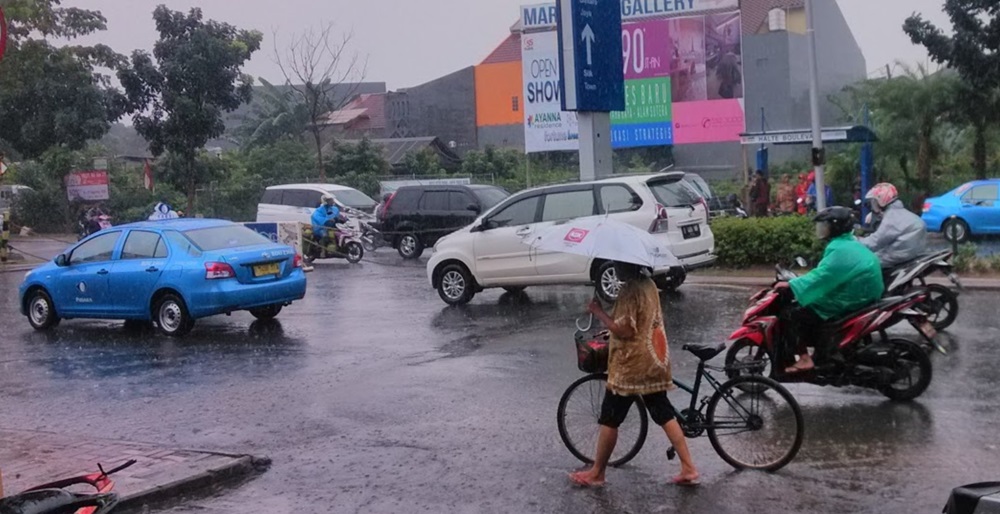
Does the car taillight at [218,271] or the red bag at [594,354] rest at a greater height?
the car taillight at [218,271]

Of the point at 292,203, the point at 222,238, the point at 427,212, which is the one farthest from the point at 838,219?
the point at 292,203

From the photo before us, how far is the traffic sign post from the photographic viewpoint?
61.5 ft

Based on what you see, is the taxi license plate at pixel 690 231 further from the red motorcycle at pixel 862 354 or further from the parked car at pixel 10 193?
the parked car at pixel 10 193

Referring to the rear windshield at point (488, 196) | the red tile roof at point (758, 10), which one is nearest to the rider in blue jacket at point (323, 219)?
the rear windshield at point (488, 196)

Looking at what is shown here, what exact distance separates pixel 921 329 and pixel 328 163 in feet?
117

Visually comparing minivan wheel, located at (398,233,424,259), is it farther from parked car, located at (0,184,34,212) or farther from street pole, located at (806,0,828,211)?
parked car, located at (0,184,34,212)

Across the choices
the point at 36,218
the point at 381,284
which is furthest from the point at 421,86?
the point at 381,284

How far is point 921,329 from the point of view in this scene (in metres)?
10.3

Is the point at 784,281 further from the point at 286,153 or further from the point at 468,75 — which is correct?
the point at 468,75

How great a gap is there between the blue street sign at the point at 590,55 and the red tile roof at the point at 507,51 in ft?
129

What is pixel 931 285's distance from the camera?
12.5 metres

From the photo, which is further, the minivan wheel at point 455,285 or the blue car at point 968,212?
the blue car at point 968,212

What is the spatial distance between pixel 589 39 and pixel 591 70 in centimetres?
51

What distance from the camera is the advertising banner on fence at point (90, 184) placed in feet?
119
